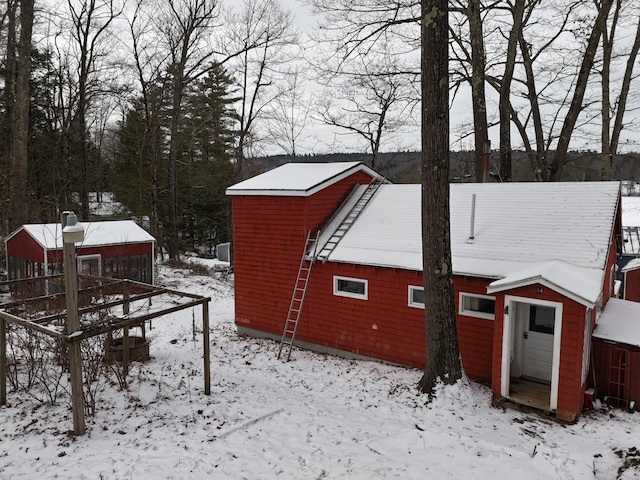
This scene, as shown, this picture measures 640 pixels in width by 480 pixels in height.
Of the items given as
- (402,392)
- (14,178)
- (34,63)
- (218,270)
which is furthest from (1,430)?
(34,63)

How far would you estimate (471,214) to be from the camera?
10617mm

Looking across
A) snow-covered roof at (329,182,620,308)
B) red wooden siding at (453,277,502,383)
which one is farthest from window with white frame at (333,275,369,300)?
red wooden siding at (453,277,502,383)

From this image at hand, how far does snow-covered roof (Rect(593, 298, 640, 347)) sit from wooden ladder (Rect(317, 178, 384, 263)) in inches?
241

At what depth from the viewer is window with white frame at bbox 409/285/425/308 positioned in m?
10.1

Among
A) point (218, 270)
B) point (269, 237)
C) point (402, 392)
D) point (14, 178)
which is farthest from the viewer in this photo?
point (218, 270)

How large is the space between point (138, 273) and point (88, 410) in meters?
12.2

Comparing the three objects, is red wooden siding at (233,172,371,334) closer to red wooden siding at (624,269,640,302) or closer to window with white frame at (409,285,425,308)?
window with white frame at (409,285,425,308)

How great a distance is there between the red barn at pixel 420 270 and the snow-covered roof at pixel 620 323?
403mm

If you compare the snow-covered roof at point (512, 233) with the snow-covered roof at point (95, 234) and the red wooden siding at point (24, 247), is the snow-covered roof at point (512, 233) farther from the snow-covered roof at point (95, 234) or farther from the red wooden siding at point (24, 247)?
the red wooden siding at point (24, 247)

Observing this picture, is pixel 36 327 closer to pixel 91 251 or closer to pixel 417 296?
pixel 417 296

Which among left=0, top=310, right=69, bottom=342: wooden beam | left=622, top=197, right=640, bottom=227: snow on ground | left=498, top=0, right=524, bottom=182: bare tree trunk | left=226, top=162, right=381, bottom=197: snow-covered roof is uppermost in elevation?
left=498, top=0, right=524, bottom=182: bare tree trunk

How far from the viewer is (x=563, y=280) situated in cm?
753

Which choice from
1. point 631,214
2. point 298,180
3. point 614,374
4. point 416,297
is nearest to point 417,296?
point 416,297

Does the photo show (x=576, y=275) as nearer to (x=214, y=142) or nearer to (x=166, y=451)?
(x=166, y=451)
